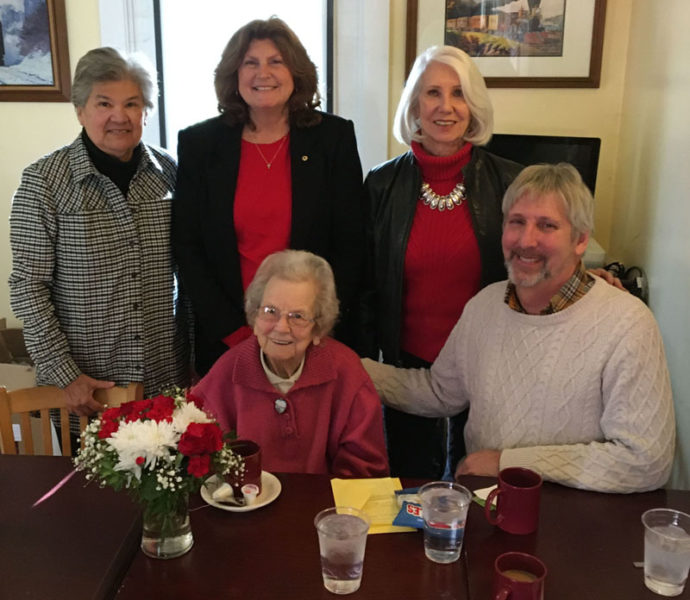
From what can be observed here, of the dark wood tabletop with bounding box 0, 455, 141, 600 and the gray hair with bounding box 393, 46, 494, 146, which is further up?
the gray hair with bounding box 393, 46, 494, 146

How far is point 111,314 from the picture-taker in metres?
2.18

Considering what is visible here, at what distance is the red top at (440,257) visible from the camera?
7.01ft

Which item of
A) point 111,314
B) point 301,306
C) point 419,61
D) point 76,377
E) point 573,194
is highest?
point 419,61

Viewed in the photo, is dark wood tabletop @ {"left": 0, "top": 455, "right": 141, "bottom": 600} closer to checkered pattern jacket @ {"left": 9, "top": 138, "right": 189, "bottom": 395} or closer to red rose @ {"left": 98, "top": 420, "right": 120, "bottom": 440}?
red rose @ {"left": 98, "top": 420, "right": 120, "bottom": 440}

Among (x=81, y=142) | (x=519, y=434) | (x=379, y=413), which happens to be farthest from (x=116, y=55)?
(x=519, y=434)

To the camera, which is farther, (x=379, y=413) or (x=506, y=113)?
(x=506, y=113)

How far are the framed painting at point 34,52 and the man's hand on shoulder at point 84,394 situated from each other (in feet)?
5.21

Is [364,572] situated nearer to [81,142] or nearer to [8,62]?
[81,142]

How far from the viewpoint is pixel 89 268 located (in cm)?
213

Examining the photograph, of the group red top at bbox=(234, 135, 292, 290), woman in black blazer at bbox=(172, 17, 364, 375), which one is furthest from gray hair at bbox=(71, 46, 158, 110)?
red top at bbox=(234, 135, 292, 290)

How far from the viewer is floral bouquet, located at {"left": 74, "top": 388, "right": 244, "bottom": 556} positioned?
1.16 metres

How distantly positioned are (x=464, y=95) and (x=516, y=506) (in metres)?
1.27

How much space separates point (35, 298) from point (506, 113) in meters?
1.96

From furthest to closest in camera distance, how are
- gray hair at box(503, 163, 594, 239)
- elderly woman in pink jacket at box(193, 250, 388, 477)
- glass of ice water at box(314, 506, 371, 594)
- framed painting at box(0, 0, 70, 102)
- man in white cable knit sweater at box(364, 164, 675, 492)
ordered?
framed painting at box(0, 0, 70, 102), elderly woman in pink jacket at box(193, 250, 388, 477), gray hair at box(503, 163, 594, 239), man in white cable knit sweater at box(364, 164, 675, 492), glass of ice water at box(314, 506, 371, 594)
